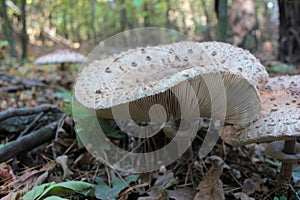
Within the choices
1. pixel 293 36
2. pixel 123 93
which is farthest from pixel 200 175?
pixel 293 36

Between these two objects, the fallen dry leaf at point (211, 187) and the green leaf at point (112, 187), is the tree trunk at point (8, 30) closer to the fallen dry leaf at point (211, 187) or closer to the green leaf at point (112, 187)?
the green leaf at point (112, 187)

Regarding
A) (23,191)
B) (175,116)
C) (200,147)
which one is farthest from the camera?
(200,147)

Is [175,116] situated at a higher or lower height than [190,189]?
higher

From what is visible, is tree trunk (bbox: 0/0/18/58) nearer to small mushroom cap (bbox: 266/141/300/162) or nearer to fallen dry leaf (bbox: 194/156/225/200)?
fallen dry leaf (bbox: 194/156/225/200)

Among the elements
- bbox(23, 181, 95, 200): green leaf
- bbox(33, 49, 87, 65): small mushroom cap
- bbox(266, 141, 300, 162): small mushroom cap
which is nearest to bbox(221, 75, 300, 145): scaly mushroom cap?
bbox(266, 141, 300, 162): small mushroom cap

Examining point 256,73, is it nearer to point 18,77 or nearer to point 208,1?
point 18,77
